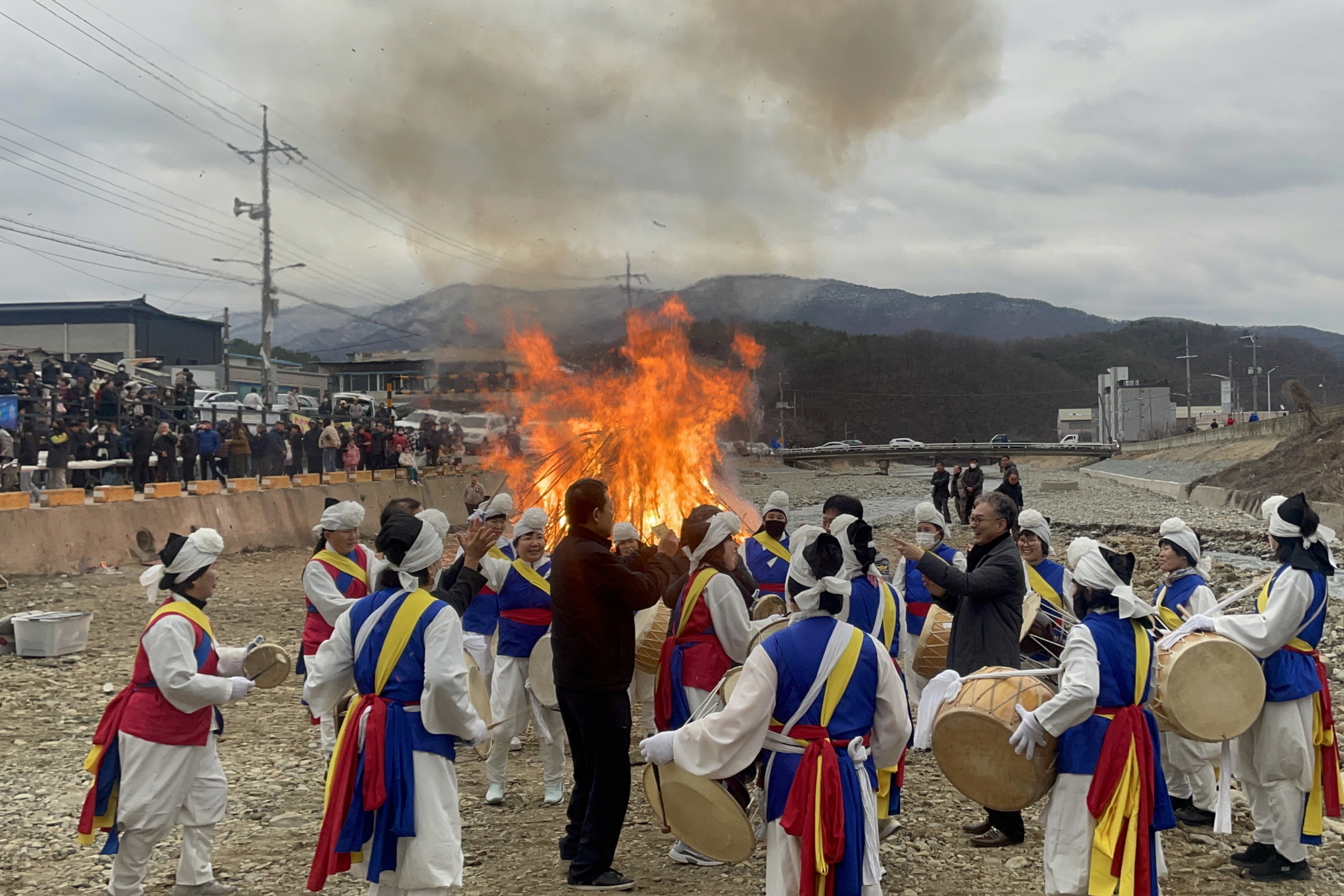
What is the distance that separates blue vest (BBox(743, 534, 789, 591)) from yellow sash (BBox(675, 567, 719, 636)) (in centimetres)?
312

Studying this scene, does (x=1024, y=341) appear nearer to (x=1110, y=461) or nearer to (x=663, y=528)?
(x=1110, y=461)

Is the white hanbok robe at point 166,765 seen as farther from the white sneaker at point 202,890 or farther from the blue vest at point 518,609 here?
the blue vest at point 518,609

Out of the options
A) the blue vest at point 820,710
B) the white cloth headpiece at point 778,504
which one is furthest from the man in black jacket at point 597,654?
the white cloth headpiece at point 778,504

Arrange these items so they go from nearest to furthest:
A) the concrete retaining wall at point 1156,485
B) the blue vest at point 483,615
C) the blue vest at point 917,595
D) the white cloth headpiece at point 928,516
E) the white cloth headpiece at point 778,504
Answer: the white cloth headpiece at point 928,516, the blue vest at point 483,615, the blue vest at point 917,595, the white cloth headpiece at point 778,504, the concrete retaining wall at point 1156,485

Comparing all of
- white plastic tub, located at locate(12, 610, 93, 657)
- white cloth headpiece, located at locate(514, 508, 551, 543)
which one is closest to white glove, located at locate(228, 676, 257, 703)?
white cloth headpiece, located at locate(514, 508, 551, 543)

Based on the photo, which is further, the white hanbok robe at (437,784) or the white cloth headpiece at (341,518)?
the white cloth headpiece at (341,518)

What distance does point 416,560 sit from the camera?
4.80m

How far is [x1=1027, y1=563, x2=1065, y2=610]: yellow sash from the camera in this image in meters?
7.59

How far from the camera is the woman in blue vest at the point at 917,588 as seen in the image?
8266mm

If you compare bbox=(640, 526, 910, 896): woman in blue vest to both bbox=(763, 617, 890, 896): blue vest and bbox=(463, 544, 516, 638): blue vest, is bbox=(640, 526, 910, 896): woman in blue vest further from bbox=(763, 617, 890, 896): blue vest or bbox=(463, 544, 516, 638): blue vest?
bbox=(463, 544, 516, 638): blue vest

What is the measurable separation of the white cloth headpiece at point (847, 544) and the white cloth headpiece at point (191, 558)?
312cm

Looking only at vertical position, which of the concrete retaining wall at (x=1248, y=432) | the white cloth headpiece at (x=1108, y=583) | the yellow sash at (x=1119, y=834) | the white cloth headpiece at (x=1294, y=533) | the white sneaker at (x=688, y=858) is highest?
the concrete retaining wall at (x=1248, y=432)

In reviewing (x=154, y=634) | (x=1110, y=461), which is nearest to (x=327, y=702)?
(x=154, y=634)

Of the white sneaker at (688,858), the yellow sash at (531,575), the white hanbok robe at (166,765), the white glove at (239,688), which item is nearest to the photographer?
the white hanbok robe at (166,765)
